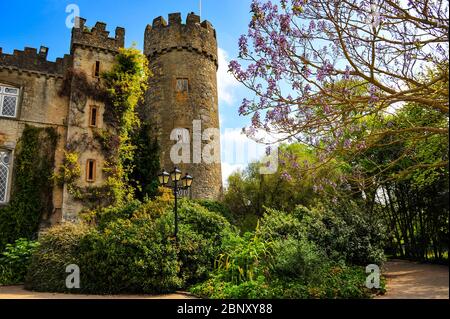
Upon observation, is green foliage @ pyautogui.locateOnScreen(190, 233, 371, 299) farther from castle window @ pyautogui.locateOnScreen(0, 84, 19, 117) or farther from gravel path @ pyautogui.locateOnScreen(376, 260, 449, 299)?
castle window @ pyautogui.locateOnScreen(0, 84, 19, 117)

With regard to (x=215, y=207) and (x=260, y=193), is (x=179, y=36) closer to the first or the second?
(x=260, y=193)

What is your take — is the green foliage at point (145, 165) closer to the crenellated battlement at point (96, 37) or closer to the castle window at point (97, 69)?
the castle window at point (97, 69)

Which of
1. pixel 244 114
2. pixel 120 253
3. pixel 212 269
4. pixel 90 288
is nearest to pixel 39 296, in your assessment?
pixel 90 288

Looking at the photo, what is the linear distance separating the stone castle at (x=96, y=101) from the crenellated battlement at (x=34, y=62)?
0.12 feet

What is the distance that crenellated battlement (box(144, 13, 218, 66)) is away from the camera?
20.0 metres

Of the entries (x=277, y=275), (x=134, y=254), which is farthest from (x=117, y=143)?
(x=277, y=275)

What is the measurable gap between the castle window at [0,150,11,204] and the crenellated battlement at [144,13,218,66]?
9268 millimetres

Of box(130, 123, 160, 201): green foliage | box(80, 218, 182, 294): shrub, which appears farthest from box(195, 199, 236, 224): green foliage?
box(80, 218, 182, 294): shrub

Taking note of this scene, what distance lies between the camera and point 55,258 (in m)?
10.3

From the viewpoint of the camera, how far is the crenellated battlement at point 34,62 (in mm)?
16328

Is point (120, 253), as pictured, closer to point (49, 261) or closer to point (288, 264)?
point (49, 261)

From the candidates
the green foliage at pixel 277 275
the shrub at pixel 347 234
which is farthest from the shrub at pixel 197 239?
the shrub at pixel 347 234

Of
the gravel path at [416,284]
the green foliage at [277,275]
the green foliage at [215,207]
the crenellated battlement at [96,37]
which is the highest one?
the crenellated battlement at [96,37]

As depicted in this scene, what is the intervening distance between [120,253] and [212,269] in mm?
2597
